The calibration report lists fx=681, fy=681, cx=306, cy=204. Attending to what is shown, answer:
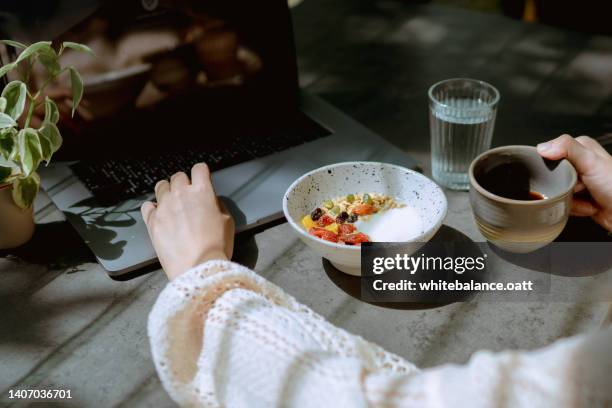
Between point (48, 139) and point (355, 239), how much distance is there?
48cm

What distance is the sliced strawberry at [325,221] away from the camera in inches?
41.0

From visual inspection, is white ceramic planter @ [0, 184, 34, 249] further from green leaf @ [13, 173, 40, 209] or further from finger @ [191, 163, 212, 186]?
finger @ [191, 163, 212, 186]

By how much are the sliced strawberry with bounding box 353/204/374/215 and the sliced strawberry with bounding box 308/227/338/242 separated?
0.26 ft

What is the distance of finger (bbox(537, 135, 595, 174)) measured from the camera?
1.00m

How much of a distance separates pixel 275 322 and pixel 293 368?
2.8 inches

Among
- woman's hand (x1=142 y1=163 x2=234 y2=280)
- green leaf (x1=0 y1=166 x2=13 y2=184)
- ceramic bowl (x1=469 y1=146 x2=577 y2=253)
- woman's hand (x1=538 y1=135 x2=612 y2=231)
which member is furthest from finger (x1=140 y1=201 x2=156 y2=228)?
woman's hand (x1=538 y1=135 x2=612 y2=231)

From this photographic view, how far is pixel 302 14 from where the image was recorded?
1.87 metres

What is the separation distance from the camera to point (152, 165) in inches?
49.4

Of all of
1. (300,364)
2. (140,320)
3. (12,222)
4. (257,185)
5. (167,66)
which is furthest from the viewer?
(167,66)

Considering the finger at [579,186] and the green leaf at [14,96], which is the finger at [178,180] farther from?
the finger at [579,186]

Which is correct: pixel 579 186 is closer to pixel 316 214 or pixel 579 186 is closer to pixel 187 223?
Result: pixel 316 214

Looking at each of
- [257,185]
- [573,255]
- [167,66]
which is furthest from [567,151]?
[167,66]

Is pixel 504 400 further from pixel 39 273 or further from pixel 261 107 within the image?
pixel 261 107

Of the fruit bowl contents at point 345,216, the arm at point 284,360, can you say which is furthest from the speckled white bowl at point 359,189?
the arm at point 284,360
